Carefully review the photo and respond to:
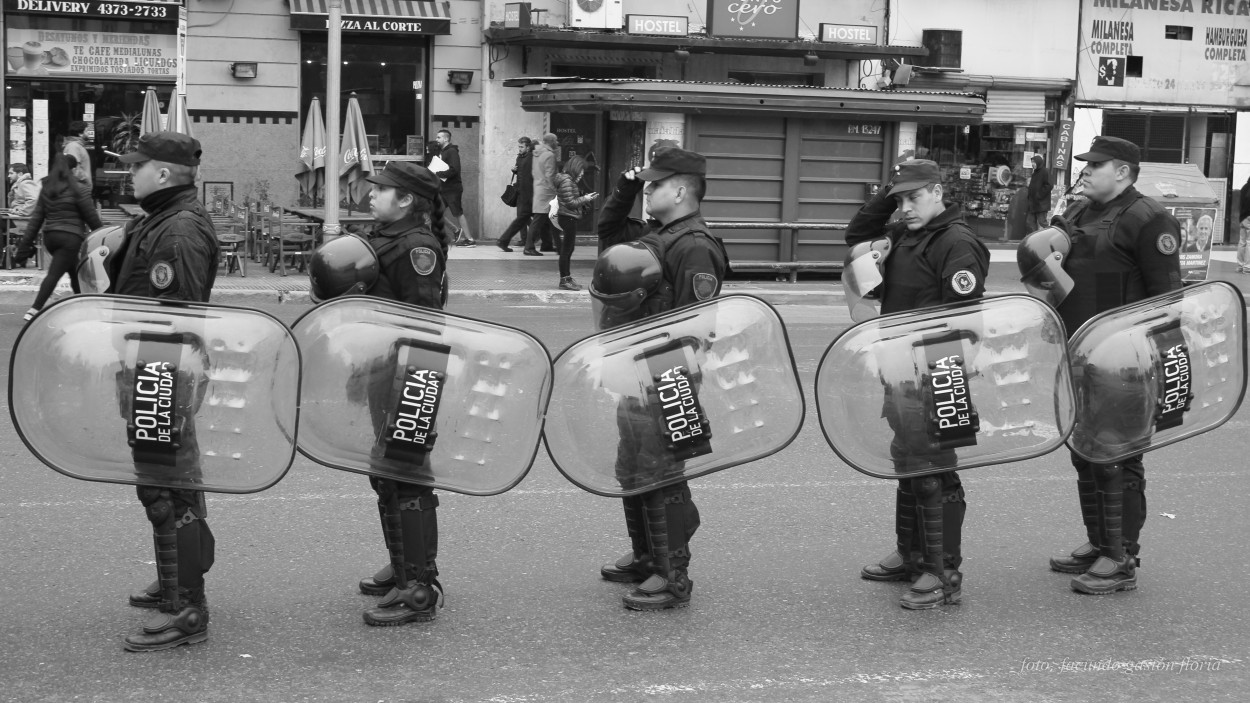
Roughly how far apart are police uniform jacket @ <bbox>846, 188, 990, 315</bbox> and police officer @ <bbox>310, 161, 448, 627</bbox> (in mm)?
1777

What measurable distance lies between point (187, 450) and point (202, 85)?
1656 cm

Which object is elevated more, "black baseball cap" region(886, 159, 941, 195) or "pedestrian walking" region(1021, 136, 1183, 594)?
"black baseball cap" region(886, 159, 941, 195)

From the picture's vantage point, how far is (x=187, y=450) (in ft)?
15.3

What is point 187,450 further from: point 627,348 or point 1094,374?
point 1094,374

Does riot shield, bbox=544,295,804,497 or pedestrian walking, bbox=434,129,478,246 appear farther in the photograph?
pedestrian walking, bbox=434,129,478,246

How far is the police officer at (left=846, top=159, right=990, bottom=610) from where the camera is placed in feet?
17.3

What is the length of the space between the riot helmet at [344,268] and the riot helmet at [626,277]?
81 centimetres

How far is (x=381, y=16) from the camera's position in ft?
65.5

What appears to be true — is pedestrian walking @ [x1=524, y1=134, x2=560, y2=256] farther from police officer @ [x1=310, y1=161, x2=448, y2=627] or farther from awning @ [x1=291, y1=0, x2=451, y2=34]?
police officer @ [x1=310, y1=161, x2=448, y2=627]

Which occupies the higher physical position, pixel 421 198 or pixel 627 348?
pixel 421 198

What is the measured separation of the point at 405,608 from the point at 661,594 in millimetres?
963

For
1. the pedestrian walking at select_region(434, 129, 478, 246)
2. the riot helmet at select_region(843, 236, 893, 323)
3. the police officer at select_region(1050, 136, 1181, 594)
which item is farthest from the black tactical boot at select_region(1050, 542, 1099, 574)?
the pedestrian walking at select_region(434, 129, 478, 246)

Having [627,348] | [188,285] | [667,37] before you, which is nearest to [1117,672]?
[627,348]

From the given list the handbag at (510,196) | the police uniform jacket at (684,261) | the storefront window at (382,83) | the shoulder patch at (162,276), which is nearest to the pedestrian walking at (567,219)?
the handbag at (510,196)
